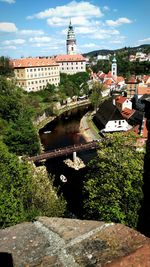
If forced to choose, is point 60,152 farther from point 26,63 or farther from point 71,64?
point 71,64

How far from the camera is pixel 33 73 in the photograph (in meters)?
76.9

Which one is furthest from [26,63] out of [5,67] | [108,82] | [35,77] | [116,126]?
[116,126]

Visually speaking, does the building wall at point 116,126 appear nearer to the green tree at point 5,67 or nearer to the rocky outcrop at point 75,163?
the rocky outcrop at point 75,163

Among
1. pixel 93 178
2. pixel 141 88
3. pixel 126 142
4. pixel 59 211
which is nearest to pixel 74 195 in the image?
pixel 59 211

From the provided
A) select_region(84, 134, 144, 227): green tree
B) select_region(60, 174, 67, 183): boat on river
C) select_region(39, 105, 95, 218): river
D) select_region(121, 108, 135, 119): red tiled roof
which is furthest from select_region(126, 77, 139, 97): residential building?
select_region(84, 134, 144, 227): green tree

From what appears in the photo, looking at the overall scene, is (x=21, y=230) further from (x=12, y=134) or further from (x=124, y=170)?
(x=12, y=134)

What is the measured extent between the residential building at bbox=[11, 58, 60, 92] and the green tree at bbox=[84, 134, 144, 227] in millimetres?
62357

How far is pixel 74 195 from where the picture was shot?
1010 inches

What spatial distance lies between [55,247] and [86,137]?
40.4m

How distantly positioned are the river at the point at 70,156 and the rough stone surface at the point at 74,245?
733 inches

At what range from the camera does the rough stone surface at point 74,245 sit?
2506mm

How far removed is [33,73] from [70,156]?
157 ft

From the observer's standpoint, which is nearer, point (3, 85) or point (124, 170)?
point (124, 170)

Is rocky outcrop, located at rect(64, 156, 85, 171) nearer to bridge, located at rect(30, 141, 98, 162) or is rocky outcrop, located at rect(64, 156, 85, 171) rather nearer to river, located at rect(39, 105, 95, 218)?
river, located at rect(39, 105, 95, 218)
